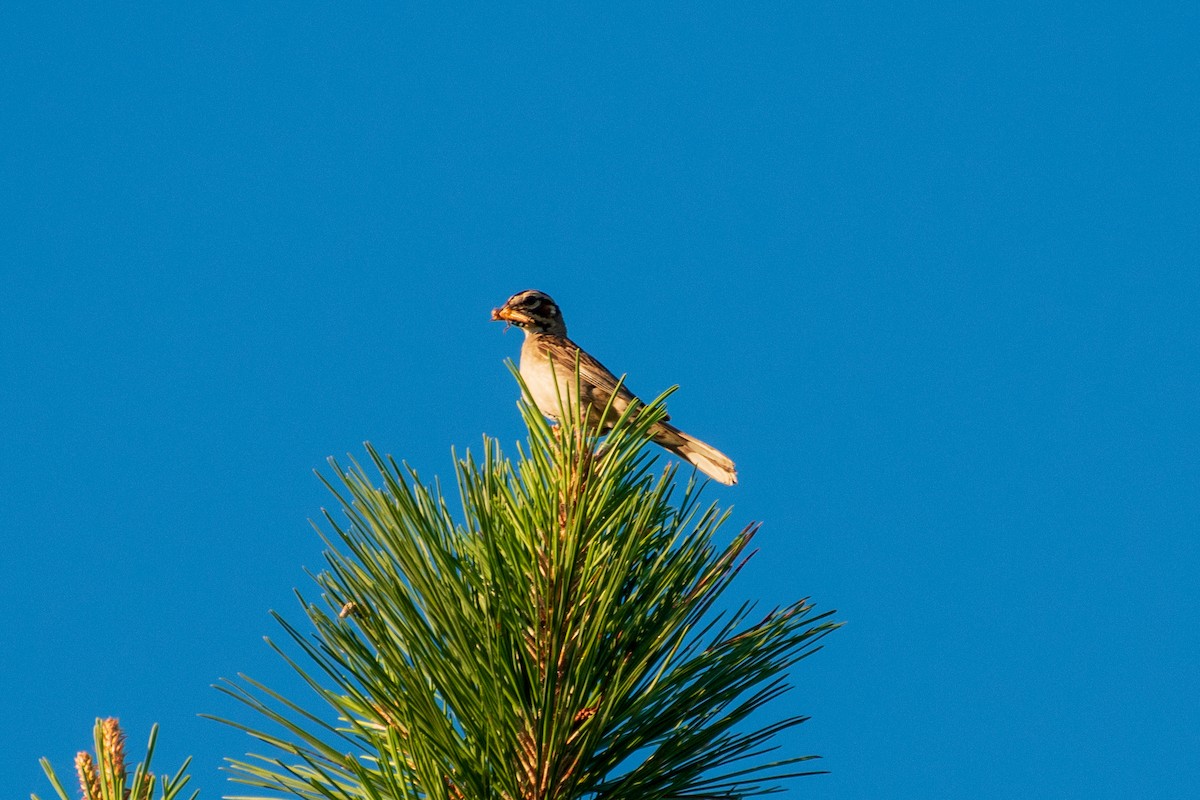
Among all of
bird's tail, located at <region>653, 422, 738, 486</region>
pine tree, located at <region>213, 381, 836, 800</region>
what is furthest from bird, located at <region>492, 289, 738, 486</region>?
pine tree, located at <region>213, 381, 836, 800</region>

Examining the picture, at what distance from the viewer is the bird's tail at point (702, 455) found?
7.42m

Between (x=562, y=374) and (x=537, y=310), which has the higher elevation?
(x=537, y=310)

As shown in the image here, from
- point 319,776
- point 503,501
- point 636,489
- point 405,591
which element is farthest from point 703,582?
point 319,776

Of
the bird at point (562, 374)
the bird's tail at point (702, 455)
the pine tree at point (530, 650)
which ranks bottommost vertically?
the pine tree at point (530, 650)

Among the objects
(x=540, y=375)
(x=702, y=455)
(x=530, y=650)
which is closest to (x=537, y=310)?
(x=540, y=375)

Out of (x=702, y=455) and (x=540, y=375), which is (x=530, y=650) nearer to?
(x=702, y=455)

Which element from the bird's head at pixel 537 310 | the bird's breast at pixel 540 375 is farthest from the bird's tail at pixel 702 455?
the bird's head at pixel 537 310

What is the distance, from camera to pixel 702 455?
7.61 meters

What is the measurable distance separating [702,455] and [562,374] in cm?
305

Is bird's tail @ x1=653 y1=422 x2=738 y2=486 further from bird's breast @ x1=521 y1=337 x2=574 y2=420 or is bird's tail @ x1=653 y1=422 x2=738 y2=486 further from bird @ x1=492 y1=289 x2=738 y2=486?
bird's breast @ x1=521 y1=337 x2=574 y2=420

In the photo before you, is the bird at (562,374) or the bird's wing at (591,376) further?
the bird's wing at (591,376)

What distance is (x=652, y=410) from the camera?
4.19 m

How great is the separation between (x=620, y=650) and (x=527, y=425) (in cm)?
98

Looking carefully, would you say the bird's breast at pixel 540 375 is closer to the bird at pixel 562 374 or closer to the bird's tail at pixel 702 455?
the bird at pixel 562 374
